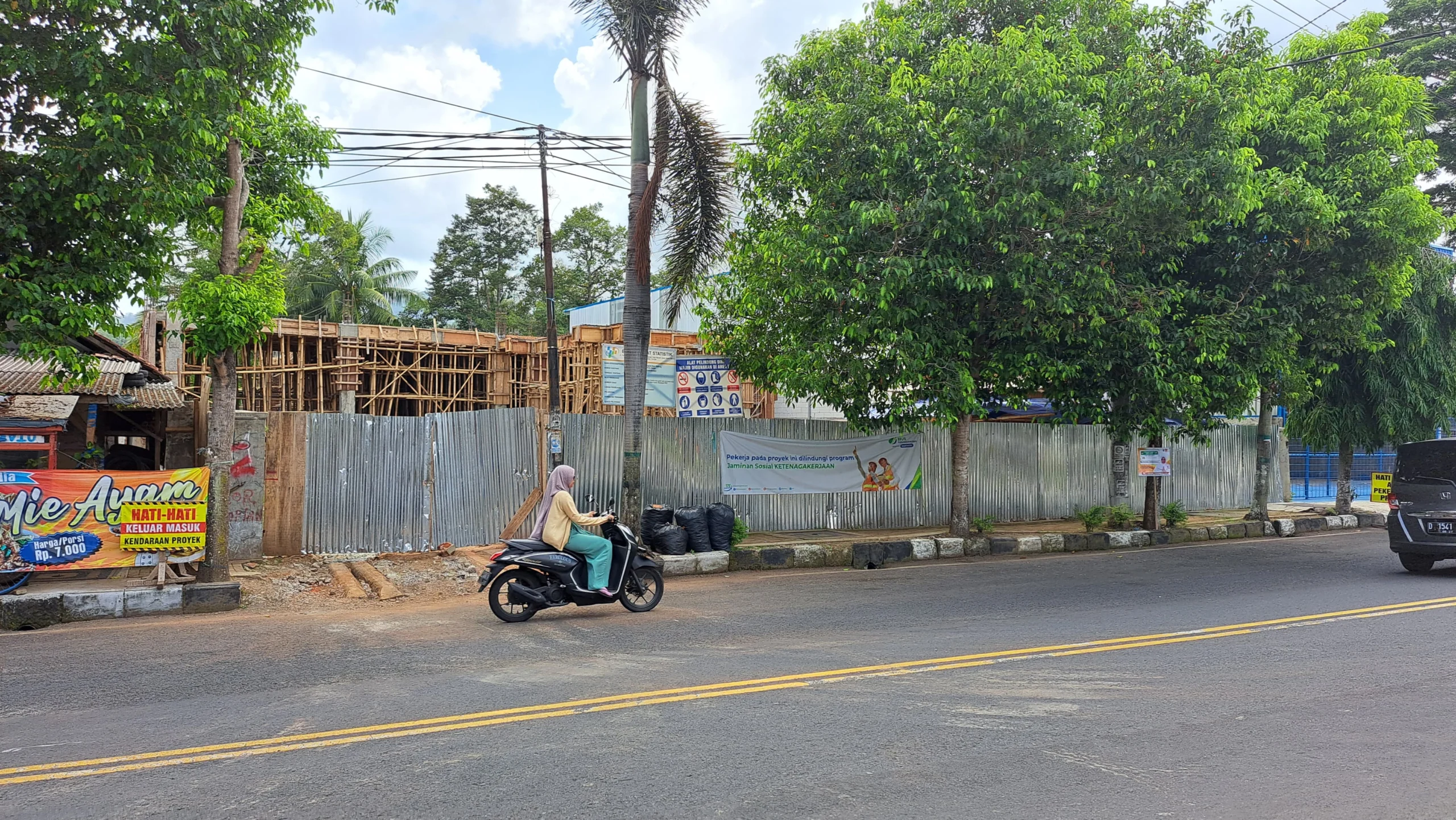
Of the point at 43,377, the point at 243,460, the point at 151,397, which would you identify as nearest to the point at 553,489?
the point at 243,460

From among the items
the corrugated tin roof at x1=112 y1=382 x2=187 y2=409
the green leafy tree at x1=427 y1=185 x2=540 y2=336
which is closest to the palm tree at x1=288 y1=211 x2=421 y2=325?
the green leafy tree at x1=427 y1=185 x2=540 y2=336

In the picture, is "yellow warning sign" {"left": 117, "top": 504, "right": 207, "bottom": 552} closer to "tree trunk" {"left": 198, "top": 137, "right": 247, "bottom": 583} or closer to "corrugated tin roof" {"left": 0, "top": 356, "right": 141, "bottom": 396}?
"tree trunk" {"left": 198, "top": 137, "right": 247, "bottom": 583}

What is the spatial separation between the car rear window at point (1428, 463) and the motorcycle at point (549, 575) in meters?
10.2

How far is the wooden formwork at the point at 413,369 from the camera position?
23719 mm

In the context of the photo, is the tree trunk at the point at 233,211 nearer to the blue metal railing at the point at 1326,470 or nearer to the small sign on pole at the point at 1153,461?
the small sign on pole at the point at 1153,461

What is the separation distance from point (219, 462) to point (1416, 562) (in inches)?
597

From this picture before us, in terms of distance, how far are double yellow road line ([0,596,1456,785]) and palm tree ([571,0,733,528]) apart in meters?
7.24

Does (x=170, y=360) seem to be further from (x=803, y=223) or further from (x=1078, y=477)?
(x=1078, y=477)

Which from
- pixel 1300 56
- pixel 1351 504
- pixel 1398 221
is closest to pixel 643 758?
pixel 1398 221

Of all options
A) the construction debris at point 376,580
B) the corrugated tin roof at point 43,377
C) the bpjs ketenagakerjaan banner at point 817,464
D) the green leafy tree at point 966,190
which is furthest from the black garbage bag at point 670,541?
the corrugated tin roof at point 43,377

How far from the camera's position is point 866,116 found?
12.6m

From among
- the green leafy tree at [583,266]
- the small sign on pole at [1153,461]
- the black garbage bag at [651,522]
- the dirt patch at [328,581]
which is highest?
the green leafy tree at [583,266]

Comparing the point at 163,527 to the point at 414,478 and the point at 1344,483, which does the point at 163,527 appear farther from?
the point at 1344,483

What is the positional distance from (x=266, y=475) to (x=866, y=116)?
9769 millimetres
